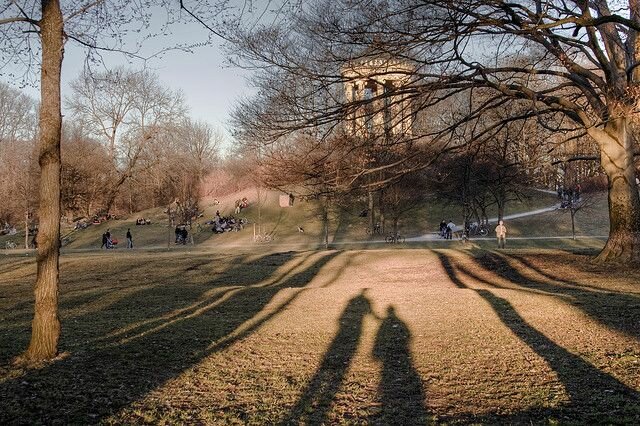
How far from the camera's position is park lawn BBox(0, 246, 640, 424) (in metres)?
4.20

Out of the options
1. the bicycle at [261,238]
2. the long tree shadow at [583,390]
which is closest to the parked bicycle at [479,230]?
the bicycle at [261,238]

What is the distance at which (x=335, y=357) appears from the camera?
241 inches

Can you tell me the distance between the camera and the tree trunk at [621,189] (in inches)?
557

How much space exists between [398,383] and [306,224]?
43.8m

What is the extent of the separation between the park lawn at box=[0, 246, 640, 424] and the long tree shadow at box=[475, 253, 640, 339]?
0.15 ft

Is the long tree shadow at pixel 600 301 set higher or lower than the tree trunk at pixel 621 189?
lower

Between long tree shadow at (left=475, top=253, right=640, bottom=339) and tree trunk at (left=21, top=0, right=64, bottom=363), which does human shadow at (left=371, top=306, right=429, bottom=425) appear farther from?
tree trunk at (left=21, top=0, right=64, bottom=363)

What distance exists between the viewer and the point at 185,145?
6650 centimetres

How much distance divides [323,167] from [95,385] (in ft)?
29.8

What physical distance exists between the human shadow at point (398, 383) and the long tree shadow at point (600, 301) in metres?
2.91

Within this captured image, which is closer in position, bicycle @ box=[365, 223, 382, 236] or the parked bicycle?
the parked bicycle

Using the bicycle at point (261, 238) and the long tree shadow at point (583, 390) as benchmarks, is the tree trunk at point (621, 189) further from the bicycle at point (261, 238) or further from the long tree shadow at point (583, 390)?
the bicycle at point (261, 238)

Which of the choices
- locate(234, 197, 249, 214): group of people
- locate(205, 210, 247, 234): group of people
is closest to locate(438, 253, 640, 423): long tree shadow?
locate(205, 210, 247, 234): group of people

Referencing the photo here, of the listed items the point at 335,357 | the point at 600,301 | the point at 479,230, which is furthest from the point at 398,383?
the point at 479,230
